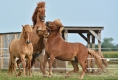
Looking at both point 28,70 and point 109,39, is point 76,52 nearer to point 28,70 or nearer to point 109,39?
point 28,70

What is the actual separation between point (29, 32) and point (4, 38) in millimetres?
11380

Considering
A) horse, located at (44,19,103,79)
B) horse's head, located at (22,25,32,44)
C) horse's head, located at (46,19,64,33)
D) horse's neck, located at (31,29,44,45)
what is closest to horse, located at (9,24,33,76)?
horse's head, located at (22,25,32,44)

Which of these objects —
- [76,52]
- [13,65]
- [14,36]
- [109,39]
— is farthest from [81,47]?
[109,39]

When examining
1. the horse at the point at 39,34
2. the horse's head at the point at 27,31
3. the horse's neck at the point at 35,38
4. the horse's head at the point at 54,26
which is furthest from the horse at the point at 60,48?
the horse's head at the point at 27,31

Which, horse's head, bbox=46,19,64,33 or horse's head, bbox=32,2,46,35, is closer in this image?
horse's head, bbox=46,19,64,33

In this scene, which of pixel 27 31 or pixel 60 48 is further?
pixel 60 48

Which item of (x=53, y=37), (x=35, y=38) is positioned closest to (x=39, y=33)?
(x=35, y=38)

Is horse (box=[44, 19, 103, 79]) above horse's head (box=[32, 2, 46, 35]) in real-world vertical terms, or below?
below

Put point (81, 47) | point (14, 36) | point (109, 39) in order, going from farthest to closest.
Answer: point (109, 39)
point (14, 36)
point (81, 47)

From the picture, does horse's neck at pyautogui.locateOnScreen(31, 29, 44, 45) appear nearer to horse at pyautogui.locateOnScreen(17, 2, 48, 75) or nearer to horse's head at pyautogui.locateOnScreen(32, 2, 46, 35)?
horse at pyautogui.locateOnScreen(17, 2, 48, 75)

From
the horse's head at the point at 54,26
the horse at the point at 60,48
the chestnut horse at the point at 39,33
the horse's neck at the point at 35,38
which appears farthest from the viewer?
the horse's neck at the point at 35,38

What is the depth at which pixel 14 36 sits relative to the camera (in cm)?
2534

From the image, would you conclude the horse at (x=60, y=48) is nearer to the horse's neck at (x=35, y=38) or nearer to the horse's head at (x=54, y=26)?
the horse's head at (x=54, y=26)

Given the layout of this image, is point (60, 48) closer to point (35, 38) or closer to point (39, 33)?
point (39, 33)
